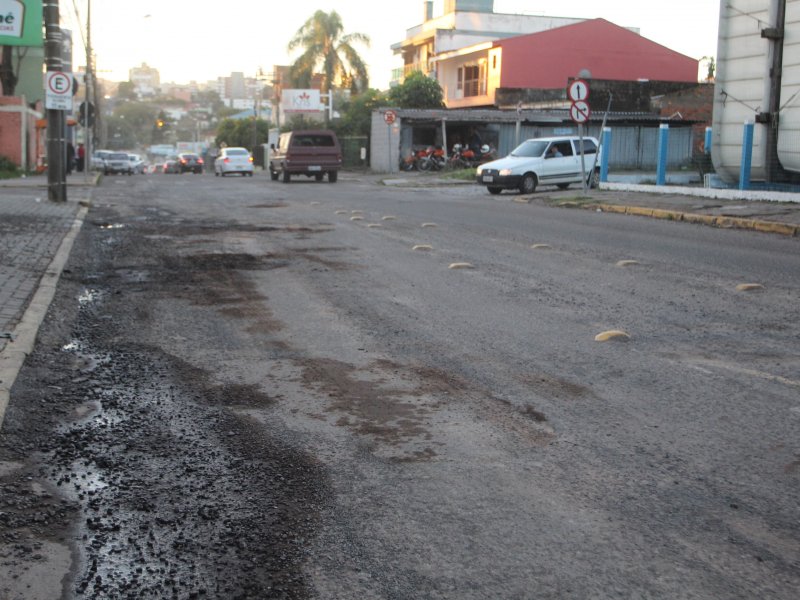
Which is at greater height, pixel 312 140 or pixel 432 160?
pixel 312 140

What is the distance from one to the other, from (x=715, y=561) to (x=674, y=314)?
15.4 ft

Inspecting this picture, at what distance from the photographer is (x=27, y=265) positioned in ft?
32.3

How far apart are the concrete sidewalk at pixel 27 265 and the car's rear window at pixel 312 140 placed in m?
17.3

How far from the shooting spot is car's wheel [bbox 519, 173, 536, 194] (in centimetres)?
2752

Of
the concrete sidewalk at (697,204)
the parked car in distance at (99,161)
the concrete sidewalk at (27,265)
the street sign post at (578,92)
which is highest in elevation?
the street sign post at (578,92)

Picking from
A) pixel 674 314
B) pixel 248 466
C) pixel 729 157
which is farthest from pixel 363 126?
pixel 248 466

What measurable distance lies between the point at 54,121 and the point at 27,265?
11.0 metres

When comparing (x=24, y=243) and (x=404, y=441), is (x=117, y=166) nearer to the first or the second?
(x=24, y=243)

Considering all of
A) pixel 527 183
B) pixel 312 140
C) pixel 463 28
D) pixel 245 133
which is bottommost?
pixel 527 183

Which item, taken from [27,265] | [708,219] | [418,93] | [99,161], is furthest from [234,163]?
[27,265]

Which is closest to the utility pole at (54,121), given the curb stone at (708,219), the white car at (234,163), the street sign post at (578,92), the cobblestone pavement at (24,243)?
the cobblestone pavement at (24,243)

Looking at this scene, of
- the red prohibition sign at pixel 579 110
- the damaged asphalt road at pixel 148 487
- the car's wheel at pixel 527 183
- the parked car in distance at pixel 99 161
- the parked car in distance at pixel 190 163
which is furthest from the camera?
the parked car in distance at pixel 190 163

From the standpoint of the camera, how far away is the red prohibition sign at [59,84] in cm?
1967

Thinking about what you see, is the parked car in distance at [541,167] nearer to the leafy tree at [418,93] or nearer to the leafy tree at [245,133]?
the leafy tree at [418,93]
